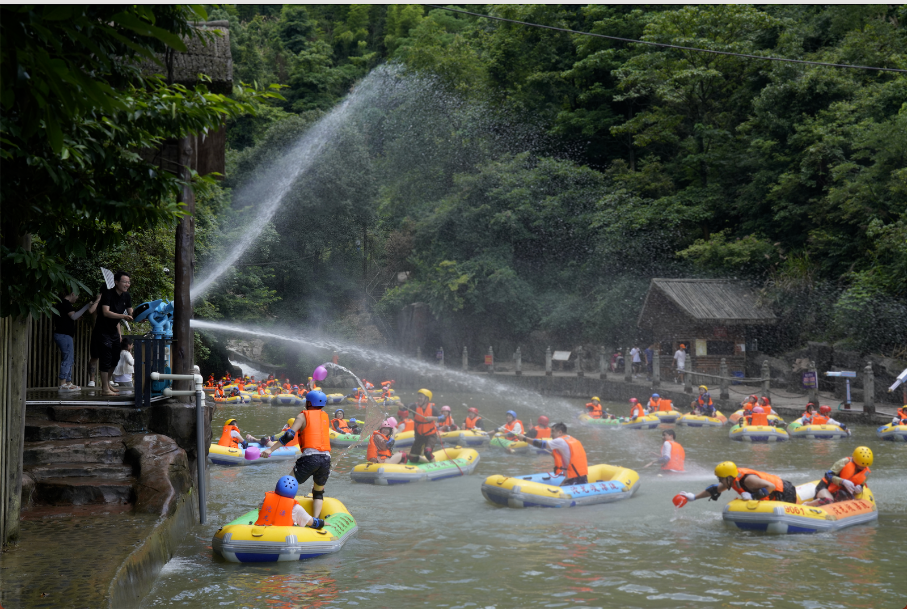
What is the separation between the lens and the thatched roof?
93.5ft

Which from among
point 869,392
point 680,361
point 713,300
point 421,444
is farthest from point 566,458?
point 713,300

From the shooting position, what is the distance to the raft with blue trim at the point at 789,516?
33.9 feet

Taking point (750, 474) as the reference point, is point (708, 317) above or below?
above

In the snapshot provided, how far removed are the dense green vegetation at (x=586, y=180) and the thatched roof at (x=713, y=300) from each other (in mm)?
1034

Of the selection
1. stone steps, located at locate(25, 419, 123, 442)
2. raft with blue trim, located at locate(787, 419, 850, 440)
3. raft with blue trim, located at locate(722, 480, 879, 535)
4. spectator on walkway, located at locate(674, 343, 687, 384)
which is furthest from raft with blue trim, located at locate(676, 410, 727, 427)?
stone steps, located at locate(25, 419, 123, 442)

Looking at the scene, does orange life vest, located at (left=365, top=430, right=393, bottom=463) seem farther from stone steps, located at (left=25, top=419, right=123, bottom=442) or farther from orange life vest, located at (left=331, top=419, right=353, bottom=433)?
stone steps, located at (left=25, top=419, right=123, bottom=442)

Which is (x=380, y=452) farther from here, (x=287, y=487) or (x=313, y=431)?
(x=287, y=487)

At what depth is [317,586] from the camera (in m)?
7.98

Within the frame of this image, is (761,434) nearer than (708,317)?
Yes

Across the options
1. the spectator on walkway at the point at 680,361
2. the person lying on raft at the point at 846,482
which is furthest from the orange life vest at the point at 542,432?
the spectator on walkway at the point at 680,361

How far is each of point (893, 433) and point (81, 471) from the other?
1836 cm

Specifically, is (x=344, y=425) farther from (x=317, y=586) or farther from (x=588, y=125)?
(x=588, y=125)

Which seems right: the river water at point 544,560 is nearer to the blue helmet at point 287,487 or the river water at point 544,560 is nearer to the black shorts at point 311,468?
the blue helmet at point 287,487

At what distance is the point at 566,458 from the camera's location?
12.8m
